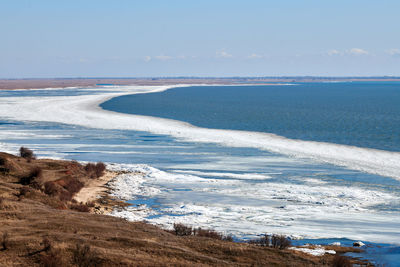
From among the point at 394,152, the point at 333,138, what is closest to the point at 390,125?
the point at 333,138

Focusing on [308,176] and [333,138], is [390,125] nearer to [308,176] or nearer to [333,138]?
[333,138]

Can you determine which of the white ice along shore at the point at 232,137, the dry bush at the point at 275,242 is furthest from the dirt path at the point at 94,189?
the white ice along shore at the point at 232,137

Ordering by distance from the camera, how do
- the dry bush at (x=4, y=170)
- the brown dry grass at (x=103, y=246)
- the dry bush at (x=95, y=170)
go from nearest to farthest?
1. the brown dry grass at (x=103, y=246)
2. the dry bush at (x=4, y=170)
3. the dry bush at (x=95, y=170)

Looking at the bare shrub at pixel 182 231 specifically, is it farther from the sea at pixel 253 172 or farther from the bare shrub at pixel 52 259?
the bare shrub at pixel 52 259

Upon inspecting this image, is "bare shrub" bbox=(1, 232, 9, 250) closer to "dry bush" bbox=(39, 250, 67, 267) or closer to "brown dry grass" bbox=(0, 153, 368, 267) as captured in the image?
"brown dry grass" bbox=(0, 153, 368, 267)

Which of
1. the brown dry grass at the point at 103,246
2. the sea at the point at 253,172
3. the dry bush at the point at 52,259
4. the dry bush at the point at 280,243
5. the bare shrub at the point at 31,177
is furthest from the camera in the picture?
the bare shrub at the point at 31,177

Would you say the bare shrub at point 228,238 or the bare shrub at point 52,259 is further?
the bare shrub at point 228,238

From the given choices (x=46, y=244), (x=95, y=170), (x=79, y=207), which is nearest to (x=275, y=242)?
(x=46, y=244)

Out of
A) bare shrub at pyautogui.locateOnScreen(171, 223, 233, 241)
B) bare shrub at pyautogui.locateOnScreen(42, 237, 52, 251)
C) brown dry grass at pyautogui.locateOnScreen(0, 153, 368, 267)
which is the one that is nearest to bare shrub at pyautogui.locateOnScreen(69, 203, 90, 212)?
brown dry grass at pyautogui.locateOnScreen(0, 153, 368, 267)

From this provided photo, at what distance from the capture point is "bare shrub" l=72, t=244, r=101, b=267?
39.5 feet

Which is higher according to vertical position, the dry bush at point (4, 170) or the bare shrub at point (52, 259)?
the bare shrub at point (52, 259)

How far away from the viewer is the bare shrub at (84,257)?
12.0 meters

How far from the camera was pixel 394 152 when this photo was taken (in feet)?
122

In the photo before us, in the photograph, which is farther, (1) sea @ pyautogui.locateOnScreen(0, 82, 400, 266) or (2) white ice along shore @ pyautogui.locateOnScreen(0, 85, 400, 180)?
(2) white ice along shore @ pyautogui.locateOnScreen(0, 85, 400, 180)
